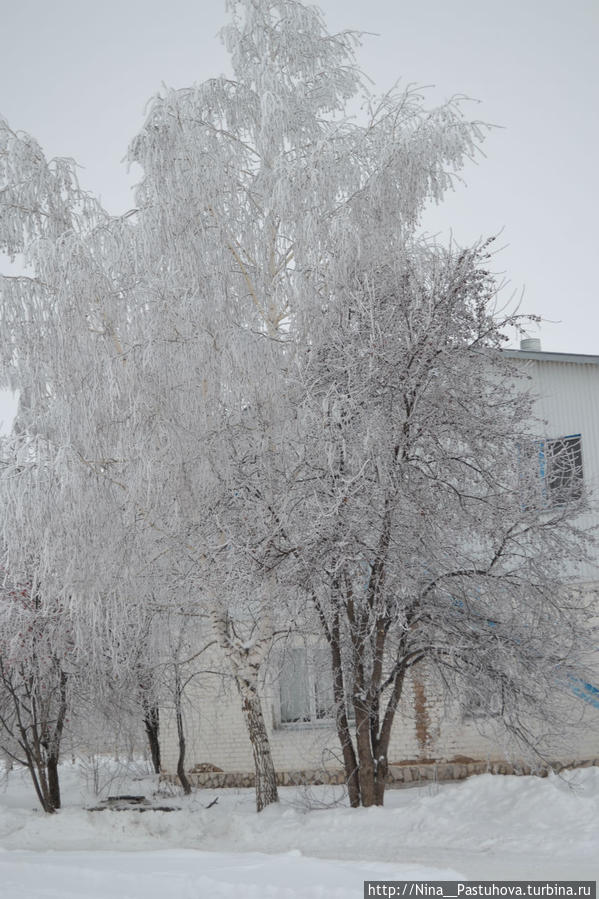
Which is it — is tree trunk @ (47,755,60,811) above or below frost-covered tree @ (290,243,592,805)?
below

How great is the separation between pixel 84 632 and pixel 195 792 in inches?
244

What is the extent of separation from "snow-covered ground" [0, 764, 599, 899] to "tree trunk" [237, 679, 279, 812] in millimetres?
320

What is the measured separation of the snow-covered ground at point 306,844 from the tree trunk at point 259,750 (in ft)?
1.05

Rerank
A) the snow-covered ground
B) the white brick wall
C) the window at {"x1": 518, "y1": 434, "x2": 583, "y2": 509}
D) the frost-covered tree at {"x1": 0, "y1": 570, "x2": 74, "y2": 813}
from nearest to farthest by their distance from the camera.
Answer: the snow-covered ground → the window at {"x1": 518, "y1": 434, "x2": 583, "y2": 509} → the frost-covered tree at {"x1": 0, "y1": 570, "x2": 74, "y2": 813} → the white brick wall

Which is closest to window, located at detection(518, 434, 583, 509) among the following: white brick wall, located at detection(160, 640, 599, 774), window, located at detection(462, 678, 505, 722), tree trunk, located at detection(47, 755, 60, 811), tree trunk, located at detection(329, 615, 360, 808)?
window, located at detection(462, 678, 505, 722)

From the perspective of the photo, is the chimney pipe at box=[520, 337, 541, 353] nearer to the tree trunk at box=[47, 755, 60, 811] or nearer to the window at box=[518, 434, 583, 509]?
the window at box=[518, 434, 583, 509]

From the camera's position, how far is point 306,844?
999 centimetres

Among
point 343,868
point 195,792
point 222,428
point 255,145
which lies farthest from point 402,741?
point 255,145

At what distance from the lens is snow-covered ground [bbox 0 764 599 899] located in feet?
24.6

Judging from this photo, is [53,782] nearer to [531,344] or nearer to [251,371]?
[251,371]

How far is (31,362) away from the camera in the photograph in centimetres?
1092

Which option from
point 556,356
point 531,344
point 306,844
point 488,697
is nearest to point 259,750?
point 306,844

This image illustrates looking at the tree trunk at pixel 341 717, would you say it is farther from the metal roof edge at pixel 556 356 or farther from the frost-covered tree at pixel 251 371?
the metal roof edge at pixel 556 356

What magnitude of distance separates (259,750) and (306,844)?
2.09 metres
